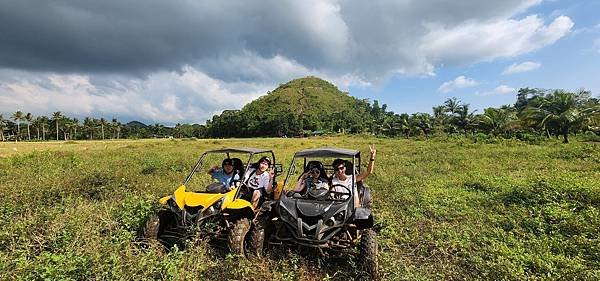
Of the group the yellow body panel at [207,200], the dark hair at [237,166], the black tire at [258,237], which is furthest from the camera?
the dark hair at [237,166]

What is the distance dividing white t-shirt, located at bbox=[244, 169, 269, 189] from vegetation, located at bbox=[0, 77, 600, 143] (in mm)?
32327

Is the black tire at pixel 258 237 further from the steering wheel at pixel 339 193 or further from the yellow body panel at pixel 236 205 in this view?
the steering wheel at pixel 339 193

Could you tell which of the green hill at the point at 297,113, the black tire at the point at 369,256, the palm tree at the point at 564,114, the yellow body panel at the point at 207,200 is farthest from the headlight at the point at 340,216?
the green hill at the point at 297,113

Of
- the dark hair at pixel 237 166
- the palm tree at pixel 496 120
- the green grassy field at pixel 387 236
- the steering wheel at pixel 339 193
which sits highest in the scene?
the palm tree at pixel 496 120

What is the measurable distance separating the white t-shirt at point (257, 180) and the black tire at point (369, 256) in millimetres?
2807

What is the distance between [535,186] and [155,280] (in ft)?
33.8

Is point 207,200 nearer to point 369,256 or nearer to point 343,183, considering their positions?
point 343,183

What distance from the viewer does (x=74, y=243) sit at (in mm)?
5035

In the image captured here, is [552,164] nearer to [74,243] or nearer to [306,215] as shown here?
[306,215]

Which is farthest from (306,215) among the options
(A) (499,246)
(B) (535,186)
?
(B) (535,186)

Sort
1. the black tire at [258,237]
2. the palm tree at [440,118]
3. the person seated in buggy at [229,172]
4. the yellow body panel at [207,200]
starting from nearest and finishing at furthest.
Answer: the black tire at [258,237]
the yellow body panel at [207,200]
the person seated in buggy at [229,172]
the palm tree at [440,118]

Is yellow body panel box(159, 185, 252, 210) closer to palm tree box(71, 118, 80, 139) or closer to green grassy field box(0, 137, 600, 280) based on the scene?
green grassy field box(0, 137, 600, 280)

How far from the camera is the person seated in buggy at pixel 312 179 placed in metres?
6.89

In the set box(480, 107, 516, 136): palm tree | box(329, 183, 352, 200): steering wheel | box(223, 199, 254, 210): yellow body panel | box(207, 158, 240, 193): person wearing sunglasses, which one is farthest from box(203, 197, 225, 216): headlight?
box(480, 107, 516, 136): palm tree
